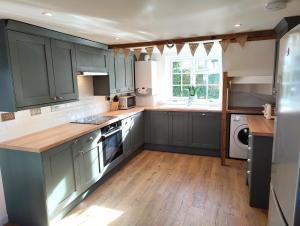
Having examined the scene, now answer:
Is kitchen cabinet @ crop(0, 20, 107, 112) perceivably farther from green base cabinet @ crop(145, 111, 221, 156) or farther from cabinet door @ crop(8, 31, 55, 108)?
green base cabinet @ crop(145, 111, 221, 156)

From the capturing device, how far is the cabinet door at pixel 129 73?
175 inches

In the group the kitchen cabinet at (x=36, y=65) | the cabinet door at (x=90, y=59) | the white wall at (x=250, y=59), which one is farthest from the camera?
the white wall at (x=250, y=59)

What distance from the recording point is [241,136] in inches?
151

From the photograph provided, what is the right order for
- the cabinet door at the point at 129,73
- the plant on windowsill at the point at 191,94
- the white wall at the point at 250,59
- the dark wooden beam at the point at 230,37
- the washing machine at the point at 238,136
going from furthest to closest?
the plant on windowsill at the point at 191,94
the cabinet door at the point at 129,73
the washing machine at the point at 238,136
the white wall at the point at 250,59
the dark wooden beam at the point at 230,37

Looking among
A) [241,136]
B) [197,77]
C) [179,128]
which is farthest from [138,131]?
[241,136]

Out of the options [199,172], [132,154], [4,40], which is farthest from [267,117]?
[4,40]

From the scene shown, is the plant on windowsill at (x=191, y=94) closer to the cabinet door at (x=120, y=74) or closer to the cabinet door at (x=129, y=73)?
the cabinet door at (x=129, y=73)

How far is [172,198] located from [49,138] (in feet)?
5.50

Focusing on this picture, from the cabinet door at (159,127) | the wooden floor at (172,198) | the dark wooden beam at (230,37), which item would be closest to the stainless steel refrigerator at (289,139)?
the wooden floor at (172,198)

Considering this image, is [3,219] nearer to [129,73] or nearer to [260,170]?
[260,170]

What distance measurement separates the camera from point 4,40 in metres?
2.04

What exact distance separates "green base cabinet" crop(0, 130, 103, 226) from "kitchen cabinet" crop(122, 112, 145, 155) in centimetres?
124

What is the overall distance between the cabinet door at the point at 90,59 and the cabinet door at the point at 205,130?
1.90 m

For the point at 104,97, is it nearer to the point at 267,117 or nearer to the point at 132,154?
the point at 132,154
